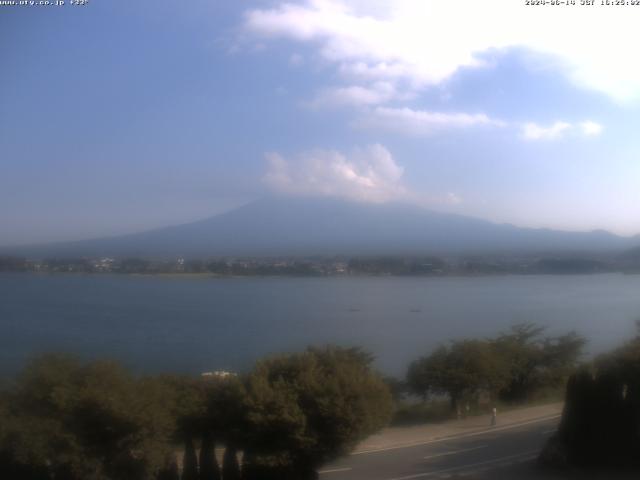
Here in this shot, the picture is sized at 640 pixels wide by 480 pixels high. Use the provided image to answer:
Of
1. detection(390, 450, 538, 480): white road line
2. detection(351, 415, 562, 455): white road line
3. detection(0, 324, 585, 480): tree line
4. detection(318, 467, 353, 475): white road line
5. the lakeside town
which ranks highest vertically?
the lakeside town

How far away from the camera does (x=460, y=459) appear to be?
35.8 ft

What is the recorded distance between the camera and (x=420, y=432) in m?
13.4

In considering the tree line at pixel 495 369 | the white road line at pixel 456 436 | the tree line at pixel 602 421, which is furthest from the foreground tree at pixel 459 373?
the tree line at pixel 602 421

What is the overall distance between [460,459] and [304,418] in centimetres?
359

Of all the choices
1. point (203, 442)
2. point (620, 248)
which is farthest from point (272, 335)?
point (620, 248)

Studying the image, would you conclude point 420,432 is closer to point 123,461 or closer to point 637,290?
point 123,461

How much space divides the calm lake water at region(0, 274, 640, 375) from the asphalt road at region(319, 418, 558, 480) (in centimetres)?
676

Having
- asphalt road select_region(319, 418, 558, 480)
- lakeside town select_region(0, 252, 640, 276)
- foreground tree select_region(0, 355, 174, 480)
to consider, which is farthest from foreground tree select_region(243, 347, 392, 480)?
lakeside town select_region(0, 252, 640, 276)

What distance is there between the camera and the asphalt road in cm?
981

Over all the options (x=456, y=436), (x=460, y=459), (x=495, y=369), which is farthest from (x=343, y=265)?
(x=460, y=459)

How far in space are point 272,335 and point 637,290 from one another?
18.7m

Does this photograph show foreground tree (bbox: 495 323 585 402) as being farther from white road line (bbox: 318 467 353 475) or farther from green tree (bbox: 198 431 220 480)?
green tree (bbox: 198 431 220 480)

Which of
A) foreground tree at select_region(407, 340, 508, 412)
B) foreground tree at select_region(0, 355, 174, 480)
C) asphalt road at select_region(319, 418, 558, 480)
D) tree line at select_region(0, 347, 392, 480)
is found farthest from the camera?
foreground tree at select_region(407, 340, 508, 412)

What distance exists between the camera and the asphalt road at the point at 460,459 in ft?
32.2
